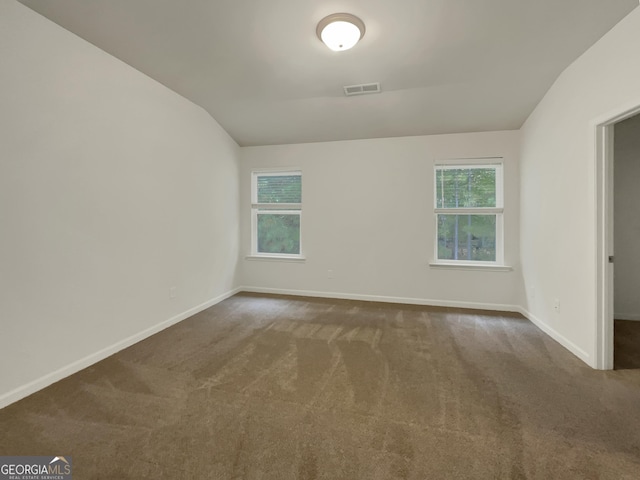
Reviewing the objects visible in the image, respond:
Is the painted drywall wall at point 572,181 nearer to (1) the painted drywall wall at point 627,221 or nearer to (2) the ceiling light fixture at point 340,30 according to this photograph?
(1) the painted drywall wall at point 627,221

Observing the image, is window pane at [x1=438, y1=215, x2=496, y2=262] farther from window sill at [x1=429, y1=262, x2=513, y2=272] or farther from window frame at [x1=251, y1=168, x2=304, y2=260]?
window frame at [x1=251, y1=168, x2=304, y2=260]

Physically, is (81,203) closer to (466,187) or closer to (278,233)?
(278,233)

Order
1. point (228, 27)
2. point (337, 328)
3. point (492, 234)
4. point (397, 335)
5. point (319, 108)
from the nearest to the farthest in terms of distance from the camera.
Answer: point (228, 27), point (397, 335), point (337, 328), point (319, 108), point (492, 234)

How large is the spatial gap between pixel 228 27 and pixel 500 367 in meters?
3.43

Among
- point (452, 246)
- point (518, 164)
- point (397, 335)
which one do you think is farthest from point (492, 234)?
point (397, 335)

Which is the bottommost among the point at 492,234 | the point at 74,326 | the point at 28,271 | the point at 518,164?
the point at 74,326

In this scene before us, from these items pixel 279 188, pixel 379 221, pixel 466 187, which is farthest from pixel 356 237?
pixel 466 187

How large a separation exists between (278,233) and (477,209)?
2910mm

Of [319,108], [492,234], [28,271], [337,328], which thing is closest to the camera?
[28,271]

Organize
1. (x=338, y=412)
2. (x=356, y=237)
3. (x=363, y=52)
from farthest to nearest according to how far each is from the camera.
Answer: (x=356, y=237) < (x=363, y=52) < (x=338, y=412)

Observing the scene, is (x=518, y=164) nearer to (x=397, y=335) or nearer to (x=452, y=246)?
(x=452, y=246)

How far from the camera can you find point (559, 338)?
2.72m

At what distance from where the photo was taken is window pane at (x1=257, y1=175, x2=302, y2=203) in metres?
4.54

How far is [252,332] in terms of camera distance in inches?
119
